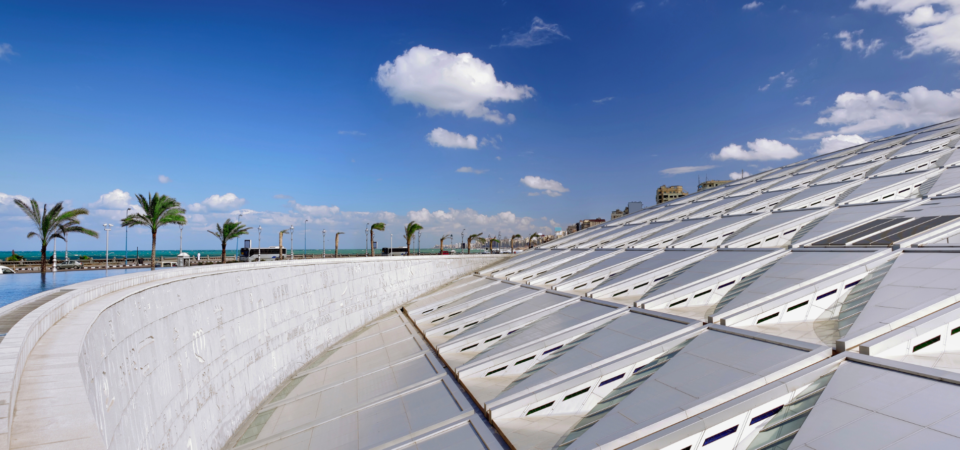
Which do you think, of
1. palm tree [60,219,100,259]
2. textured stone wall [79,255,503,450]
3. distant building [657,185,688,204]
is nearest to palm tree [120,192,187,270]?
palm tree [60,219,100,259]

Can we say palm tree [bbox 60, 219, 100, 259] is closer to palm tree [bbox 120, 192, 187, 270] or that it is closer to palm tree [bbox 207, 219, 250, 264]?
palm tree [bbox 120, 192, 187, 270]

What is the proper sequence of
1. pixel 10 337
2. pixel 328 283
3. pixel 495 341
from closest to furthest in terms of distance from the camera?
pixel 10 337 → pixel 495 341 → pixel 328 283

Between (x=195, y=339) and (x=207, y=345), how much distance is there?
760 mm

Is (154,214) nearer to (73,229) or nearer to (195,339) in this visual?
(73,229)

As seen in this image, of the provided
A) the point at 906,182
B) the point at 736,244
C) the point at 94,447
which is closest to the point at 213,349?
the point at 94,447

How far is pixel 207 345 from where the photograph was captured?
11.4 m

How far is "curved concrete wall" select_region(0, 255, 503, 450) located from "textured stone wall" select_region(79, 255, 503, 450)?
3cm

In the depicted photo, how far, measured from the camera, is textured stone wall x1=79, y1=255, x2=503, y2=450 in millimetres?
6832

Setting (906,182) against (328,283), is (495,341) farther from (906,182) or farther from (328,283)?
(906,182)

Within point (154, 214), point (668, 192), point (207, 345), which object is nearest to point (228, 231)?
point (154, 214)

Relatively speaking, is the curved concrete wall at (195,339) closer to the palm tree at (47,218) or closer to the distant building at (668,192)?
the palm tree at (47,218)

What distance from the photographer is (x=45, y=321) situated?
19.6 ft

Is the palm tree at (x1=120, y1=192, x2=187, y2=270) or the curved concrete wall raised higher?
the palm tree at (x1=120, y1=192, x2=187, y2=270)

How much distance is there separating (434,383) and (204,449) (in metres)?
6.40
